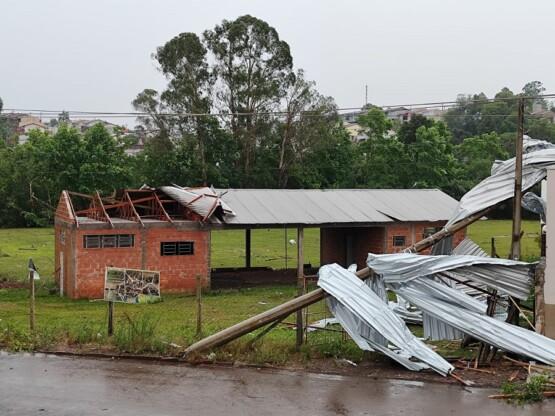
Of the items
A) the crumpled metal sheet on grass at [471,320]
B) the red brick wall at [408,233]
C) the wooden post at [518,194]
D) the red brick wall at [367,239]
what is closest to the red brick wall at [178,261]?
the red brick wall at [367,239]

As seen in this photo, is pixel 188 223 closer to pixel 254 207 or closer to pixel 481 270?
pixel 254 207

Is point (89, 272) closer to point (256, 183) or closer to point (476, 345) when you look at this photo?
point (476, 345)

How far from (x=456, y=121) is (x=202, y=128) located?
4980 centimetres

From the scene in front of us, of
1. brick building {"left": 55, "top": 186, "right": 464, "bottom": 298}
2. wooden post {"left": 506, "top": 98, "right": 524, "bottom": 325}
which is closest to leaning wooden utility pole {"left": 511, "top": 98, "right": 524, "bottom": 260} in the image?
wooden post {"left": 506, "top": 98, "right": 524, "bottom": 325}

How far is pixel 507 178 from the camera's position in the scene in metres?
13.4

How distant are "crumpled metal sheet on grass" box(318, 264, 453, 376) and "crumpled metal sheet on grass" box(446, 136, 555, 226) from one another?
3.24 metres

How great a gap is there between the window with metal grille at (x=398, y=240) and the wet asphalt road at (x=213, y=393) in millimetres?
16717

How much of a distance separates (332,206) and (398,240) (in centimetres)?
292

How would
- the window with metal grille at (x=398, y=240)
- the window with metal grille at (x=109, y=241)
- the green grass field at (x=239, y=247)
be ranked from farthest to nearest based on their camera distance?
→ the green grass field at (x=239, y=247) → the window with metal grille at (x=398, y=240) → the window with metal grille at (x=109, y=241)

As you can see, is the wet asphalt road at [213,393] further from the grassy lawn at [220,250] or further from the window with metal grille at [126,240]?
the grassy lawn at [220,250]

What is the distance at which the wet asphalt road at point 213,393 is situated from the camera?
9.20 m

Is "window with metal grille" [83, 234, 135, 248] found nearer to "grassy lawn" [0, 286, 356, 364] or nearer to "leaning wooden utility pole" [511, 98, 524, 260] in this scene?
"grassy lawn" [0, 286, 356, 364]

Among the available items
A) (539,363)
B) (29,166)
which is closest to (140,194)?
(539,363)

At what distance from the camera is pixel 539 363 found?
10758mm
